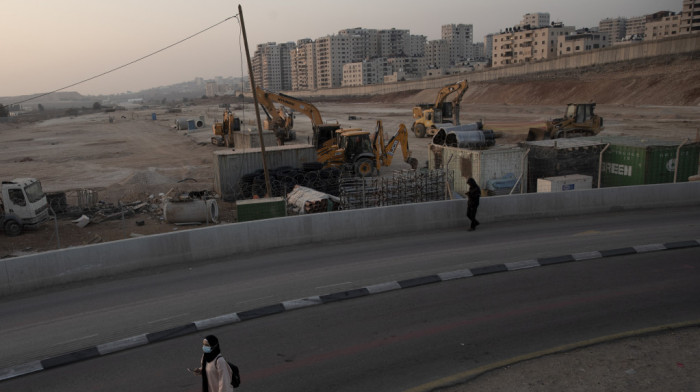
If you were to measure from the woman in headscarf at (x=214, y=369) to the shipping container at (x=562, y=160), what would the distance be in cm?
1672

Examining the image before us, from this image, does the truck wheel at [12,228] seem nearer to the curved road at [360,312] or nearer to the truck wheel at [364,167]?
the curved road at [360,312]

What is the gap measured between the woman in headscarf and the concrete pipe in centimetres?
1383

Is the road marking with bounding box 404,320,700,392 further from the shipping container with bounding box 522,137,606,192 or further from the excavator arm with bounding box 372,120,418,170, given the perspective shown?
the excavator arm with bounding box 372,120,418,170

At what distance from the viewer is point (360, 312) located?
946 centimetres

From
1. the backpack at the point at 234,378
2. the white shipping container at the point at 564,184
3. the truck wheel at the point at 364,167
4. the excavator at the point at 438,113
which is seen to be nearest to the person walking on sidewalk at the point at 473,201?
the white shipping container at the point at 564,184

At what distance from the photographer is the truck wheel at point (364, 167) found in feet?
90.6

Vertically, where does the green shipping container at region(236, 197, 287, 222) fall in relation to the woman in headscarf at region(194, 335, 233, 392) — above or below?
below

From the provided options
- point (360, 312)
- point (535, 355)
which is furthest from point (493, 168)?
point (535, 355)

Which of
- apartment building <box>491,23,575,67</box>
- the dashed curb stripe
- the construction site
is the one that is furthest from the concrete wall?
the dashed curb stripe

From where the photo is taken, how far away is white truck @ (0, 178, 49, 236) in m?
19.4

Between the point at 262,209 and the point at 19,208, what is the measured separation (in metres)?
9.52

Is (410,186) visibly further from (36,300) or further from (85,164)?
(85,164)

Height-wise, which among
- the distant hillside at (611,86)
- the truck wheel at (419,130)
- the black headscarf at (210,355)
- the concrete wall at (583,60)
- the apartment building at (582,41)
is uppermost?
the apartment building at (582,41)

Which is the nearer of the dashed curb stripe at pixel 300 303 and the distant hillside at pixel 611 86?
the dashed curb stripe at pixel 300 303
